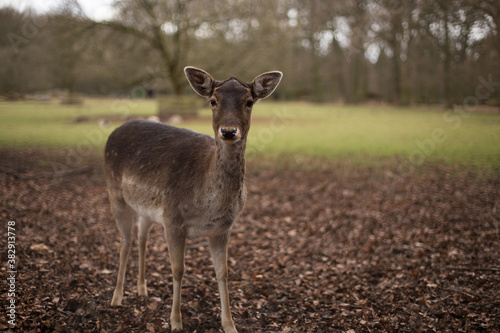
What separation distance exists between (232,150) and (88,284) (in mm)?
3013

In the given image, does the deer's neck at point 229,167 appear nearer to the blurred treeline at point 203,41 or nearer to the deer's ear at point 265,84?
the deer's ear at point 265,84

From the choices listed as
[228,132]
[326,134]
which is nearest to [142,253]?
[228,132]

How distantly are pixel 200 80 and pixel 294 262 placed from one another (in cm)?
351

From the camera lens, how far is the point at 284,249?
21.0 ft

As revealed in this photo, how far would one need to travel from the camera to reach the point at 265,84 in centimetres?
383

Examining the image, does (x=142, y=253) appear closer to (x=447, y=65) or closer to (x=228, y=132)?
(x=228, y=132)

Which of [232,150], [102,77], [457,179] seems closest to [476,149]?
[457,179]

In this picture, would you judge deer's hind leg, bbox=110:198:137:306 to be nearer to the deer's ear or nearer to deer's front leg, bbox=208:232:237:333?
deer's front leg, bbox=208:232:237:333

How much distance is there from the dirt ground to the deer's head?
2.41 metres

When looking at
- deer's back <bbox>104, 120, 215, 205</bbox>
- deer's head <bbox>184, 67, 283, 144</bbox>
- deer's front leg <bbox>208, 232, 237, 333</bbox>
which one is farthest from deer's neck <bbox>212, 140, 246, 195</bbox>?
deer's front leg <bbox>208, 232, 237, 333</bbox>

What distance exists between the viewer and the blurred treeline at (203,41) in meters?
9.58

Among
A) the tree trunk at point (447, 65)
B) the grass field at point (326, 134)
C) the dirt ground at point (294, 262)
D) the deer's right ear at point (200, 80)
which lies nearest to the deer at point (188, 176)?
the deer's right ear at point (200, 80)

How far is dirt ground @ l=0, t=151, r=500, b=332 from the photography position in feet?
13.7

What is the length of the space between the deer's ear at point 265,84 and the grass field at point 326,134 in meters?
6.09
